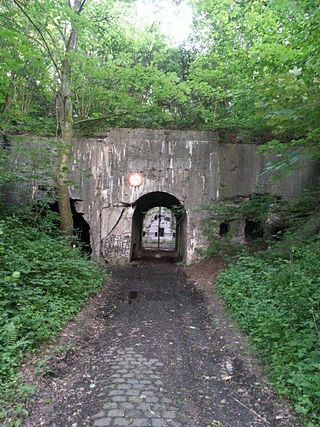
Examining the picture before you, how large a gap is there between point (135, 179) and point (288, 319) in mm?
8173

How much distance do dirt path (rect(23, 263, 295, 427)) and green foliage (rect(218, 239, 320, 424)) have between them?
236mm

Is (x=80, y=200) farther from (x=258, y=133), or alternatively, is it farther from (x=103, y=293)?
(x=258, y=133)

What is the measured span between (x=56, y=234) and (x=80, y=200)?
9.02 feet

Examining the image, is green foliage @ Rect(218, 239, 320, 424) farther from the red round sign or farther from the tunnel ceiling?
the tunnel ceiling

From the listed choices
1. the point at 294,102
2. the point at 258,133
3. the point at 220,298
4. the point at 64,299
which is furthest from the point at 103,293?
the point at 258,133

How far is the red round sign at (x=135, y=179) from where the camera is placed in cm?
1150

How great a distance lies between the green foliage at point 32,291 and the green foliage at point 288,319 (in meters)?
2.70

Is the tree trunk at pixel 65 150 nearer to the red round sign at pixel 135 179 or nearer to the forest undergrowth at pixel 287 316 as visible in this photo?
the red round sign at pixel 135 179

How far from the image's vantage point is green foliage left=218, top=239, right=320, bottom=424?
10.4 ft

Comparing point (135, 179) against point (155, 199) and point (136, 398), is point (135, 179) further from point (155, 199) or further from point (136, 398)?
point (136, 398)

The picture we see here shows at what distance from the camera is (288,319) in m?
4.20

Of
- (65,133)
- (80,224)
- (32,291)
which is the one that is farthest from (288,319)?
(80,224)

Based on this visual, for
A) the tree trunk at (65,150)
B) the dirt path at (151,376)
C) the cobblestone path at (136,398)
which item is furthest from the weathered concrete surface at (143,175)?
the cobblestone path at (136,398)

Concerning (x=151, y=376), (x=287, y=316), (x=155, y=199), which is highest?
(x=155, y=199)
